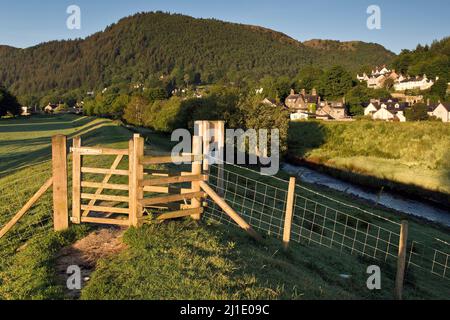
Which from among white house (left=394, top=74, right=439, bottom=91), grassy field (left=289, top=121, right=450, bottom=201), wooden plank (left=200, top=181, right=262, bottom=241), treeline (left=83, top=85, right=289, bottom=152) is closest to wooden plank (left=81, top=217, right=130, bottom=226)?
wooden plank (left=200, top=181, right=262, bottom=241)

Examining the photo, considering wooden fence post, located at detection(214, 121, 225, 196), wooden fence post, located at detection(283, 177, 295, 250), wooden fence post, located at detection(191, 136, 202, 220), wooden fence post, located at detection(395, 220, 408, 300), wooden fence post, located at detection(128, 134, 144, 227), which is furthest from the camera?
wooden fence post, located at detection(214, 121, 225, 196)

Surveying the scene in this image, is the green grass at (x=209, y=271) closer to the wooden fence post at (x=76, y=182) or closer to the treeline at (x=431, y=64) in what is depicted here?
the wooden fence post at (x=76, y=182)

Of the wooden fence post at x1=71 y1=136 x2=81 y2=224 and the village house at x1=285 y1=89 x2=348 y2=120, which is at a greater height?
the village house at x1=285 y1=89 x2=348 y2=120

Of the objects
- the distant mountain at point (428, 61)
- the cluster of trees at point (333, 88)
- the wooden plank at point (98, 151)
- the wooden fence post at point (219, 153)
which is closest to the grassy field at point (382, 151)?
the wooden fence post at point (219, 153)

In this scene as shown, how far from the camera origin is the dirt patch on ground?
880 centimetres

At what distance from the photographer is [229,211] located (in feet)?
36.2

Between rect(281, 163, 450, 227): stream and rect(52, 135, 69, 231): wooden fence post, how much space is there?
927 inches

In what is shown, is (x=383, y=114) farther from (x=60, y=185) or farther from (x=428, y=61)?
(x=60, y=185)

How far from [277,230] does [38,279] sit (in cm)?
920

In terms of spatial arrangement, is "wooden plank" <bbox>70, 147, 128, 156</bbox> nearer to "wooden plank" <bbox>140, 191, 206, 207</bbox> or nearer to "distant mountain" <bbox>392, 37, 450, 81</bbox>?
"wooden plank" <bbox>140, 191, 206, 207</bbox>

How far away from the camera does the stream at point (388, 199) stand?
92.2ft
